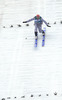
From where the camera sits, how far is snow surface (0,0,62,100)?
497 inches

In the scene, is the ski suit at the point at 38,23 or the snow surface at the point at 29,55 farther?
the ski suit at the point at 38,23

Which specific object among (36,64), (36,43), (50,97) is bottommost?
(50,97)

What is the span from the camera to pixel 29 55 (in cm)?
1401

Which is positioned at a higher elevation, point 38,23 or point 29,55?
point 38,23

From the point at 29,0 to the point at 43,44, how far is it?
154 inches

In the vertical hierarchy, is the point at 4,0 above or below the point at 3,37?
above

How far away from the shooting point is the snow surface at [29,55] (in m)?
12.6

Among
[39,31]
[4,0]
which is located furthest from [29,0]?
[39,31]

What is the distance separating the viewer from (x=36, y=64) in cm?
1359

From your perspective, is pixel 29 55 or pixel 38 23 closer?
pixel 29 55

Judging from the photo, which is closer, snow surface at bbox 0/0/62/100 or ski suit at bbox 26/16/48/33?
snow surface at bbox 0/0/62/100

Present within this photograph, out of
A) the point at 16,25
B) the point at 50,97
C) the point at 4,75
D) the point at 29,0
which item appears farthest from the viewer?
the point at 29,0

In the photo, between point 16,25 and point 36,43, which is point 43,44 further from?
point 16,25

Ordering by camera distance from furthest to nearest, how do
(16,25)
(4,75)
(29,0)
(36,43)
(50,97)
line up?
(29,0) < (16,25) < (36,43) < (4,75) < (50,97)
